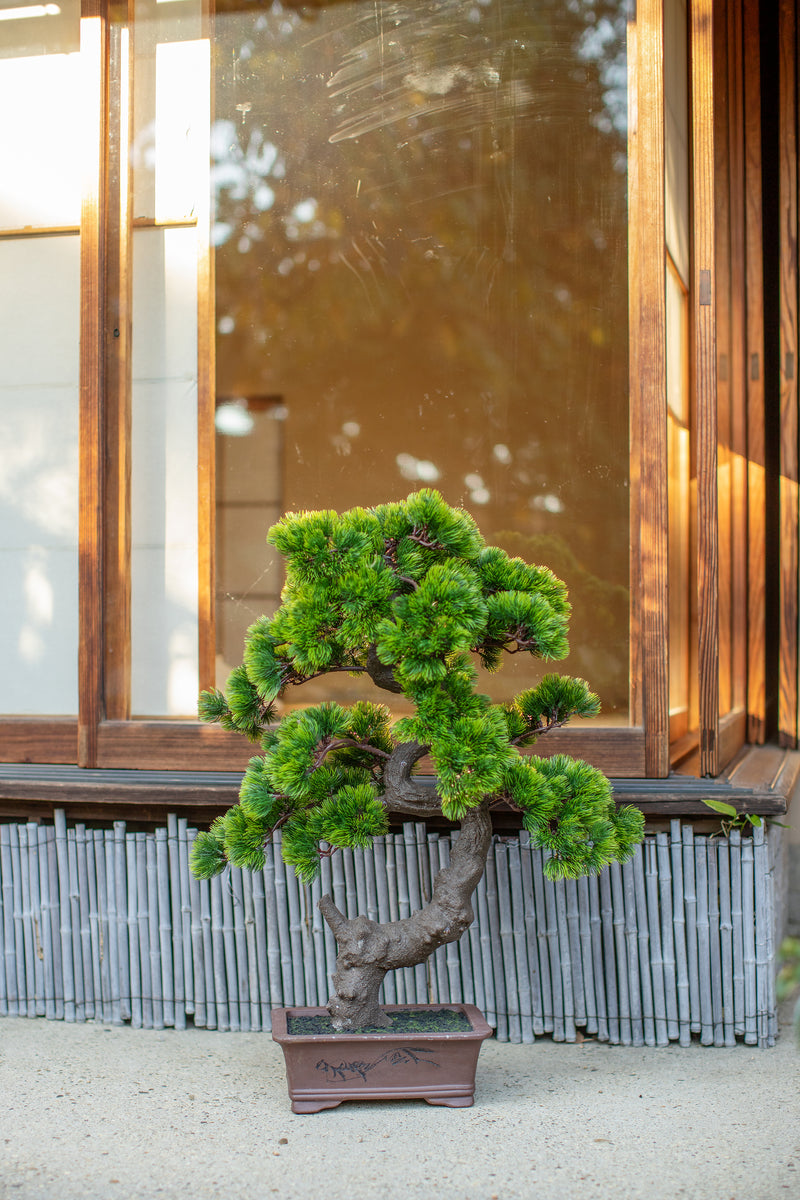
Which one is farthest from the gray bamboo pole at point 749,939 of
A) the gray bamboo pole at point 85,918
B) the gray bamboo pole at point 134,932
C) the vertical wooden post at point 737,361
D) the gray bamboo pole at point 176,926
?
the gray bamboo pole at point 85,918

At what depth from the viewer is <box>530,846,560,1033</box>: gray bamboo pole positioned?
7.27 feet

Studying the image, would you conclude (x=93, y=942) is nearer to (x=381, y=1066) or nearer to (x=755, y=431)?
(x=381, y=1066)

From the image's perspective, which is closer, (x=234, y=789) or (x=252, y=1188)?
(x=252, y=1188)

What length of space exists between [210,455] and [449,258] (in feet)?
2.93

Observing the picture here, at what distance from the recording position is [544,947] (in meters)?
2.21

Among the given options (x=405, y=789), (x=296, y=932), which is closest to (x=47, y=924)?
(x=296, y=932)

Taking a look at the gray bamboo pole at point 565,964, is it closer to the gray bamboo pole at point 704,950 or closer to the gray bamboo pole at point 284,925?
the gray bamboo pole at point 704,950

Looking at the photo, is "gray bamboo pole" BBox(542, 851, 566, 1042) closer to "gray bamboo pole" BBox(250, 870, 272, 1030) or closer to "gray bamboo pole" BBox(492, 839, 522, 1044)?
"gray bamboo pole" BBox(492, 839, 522, 1044)

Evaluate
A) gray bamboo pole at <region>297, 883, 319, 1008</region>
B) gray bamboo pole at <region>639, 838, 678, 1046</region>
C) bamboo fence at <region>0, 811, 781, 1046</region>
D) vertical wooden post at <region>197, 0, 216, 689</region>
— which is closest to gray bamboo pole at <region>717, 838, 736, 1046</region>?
bamboo fence at <region>0, 811, 781, 1046</region>

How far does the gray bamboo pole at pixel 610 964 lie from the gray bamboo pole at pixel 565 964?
0.25 feet

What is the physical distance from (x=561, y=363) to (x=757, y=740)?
139cm

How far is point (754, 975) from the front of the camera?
214cm

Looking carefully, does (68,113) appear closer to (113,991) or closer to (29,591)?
(29,591)

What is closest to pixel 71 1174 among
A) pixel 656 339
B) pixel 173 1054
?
pixel 173 1054
